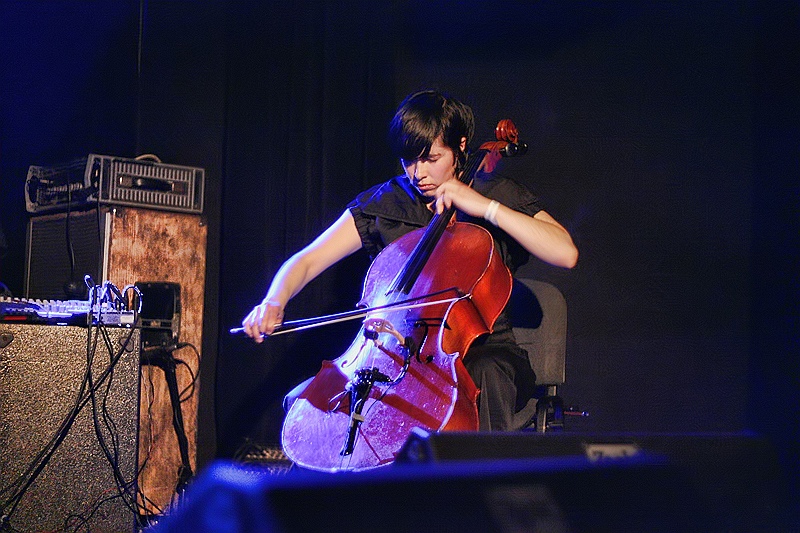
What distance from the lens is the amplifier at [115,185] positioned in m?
2.76

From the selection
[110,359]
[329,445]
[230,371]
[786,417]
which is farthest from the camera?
[230,371]

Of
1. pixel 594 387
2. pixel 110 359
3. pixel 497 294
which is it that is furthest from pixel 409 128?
pixel 594 387

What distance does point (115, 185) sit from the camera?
2.77 meters

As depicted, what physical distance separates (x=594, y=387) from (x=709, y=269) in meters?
0.56

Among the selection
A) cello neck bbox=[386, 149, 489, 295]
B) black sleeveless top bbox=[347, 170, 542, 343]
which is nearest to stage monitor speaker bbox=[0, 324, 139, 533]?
black sleeveless top bbox=[347, 170, 542, 343]

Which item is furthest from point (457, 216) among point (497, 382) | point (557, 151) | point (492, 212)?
point (557, 151)


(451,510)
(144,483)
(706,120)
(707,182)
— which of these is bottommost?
(144,483)

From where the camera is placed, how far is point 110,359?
2.42 meters

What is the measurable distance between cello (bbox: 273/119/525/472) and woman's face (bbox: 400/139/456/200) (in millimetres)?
71

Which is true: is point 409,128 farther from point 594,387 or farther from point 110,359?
point 594,387

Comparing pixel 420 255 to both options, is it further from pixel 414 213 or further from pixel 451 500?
pixel 451 500

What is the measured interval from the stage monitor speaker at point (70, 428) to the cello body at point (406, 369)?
0.79 metres

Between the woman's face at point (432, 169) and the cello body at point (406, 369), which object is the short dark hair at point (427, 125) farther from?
the cello body at point (406, 369)

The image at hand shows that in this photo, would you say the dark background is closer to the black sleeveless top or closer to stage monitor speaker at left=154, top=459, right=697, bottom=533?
the black sleeveless top
